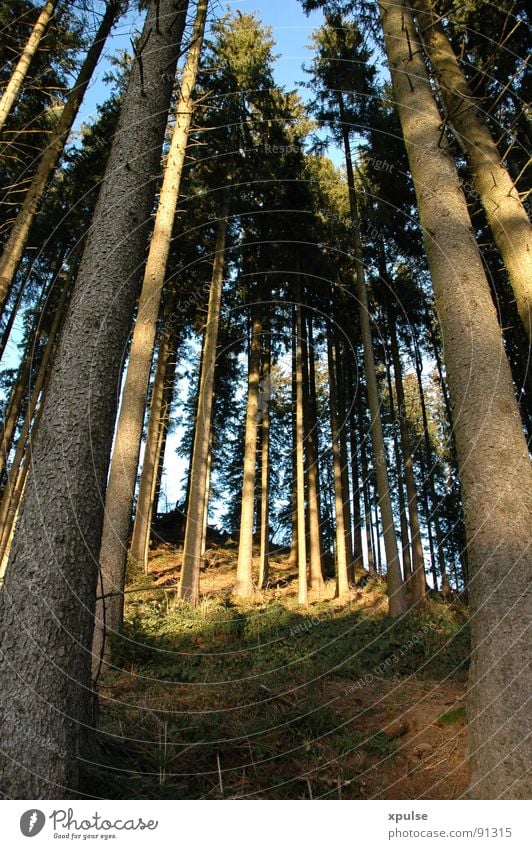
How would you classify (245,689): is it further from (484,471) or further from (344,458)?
(344,458)

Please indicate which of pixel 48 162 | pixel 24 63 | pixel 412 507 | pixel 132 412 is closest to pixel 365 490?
pixel 412 507

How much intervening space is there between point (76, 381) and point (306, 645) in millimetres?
7369

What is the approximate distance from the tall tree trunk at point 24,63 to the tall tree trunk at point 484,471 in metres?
7.24

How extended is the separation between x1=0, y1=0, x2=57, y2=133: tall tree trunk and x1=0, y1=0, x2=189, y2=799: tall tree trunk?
642 centimetres

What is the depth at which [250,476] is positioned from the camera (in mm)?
14961

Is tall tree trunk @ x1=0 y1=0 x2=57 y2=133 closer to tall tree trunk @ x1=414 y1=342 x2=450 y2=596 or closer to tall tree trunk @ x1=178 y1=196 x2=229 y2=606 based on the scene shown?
tall tree trunk @ x1=178 y1=196 x2=229 y2=606

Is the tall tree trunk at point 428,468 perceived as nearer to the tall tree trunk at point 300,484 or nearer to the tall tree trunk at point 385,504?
the tall tree trunk at point 300,484

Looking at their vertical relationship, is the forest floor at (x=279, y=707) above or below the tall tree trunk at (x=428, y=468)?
below

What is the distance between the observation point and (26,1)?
1038 cm

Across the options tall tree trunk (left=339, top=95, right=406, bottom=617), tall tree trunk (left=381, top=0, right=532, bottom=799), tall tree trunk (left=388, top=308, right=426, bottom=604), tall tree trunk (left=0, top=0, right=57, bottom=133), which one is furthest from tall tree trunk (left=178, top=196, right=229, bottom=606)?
tall tree trunk (left=381, top=0, right=532, bottom=799)

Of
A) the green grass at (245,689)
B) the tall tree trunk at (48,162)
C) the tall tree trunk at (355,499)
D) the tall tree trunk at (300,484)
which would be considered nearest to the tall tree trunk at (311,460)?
the tall tree trunk at (300,484)

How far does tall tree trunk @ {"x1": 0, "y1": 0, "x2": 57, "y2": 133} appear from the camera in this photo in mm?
8773

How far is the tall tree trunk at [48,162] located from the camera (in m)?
8.45

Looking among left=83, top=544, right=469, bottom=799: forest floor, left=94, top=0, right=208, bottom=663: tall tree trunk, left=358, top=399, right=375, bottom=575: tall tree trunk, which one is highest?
left=358, top=399, right=375, bottom=575: tall tree trunk
